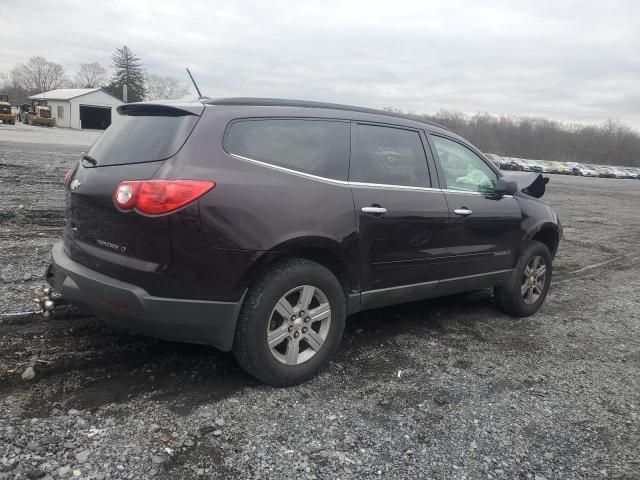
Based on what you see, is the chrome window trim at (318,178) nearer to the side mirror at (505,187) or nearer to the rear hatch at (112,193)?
the rear hatch at (112,193)

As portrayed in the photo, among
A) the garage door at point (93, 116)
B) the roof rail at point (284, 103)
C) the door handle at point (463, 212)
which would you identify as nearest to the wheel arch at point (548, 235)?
the door handle at point (463, 212)

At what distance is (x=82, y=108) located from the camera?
61.3 meters

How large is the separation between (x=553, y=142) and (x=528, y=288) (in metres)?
98.9

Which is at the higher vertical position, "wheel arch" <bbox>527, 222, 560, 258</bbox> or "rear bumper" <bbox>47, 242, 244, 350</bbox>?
"wheel arch" <bbox>527, 222, 560, 258</bbox>

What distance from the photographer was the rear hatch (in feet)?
9.36

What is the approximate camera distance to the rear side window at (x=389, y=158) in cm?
372

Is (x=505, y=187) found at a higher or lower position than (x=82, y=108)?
lower

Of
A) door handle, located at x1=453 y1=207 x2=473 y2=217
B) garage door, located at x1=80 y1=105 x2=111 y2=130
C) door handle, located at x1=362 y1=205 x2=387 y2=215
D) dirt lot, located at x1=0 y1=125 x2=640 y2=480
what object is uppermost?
garage door, located at x1=80 y1=105 x2=111 y2=130

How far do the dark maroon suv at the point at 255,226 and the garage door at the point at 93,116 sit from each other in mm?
64630

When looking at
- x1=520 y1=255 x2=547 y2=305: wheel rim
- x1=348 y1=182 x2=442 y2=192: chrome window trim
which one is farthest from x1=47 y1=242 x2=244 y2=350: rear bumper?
x1=520 y1=255 x2=547 y2=305: wheel rim

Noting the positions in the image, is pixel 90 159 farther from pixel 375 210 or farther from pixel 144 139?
pixel 375 210

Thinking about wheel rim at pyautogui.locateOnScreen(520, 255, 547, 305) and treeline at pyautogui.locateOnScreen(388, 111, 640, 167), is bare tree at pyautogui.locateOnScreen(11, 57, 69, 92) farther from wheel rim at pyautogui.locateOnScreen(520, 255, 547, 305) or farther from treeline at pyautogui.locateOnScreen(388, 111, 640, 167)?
wheel rim at pyautogui.locateOnScreen(520, 255, 547, 305)

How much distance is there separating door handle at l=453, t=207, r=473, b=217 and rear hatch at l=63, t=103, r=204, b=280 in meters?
A: 2.22

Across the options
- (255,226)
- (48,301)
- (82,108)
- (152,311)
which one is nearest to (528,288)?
(255,226)
